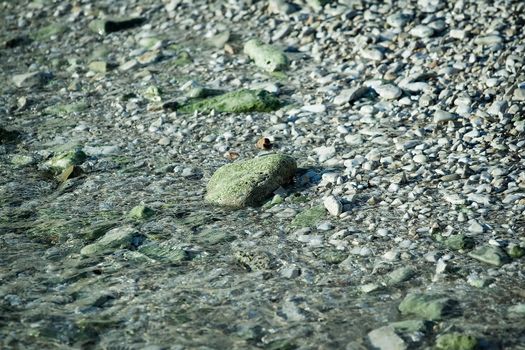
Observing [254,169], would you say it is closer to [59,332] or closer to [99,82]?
[59,332]

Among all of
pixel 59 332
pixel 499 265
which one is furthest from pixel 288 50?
pixel 59 332

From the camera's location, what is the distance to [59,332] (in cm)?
463

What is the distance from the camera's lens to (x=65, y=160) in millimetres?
7184

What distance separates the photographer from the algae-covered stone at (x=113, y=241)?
5.64 meters

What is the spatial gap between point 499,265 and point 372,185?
1434mm

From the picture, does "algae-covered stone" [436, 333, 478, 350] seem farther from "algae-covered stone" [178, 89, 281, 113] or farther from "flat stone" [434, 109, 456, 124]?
"algae-covered stone" [178, 89, 281, 113]

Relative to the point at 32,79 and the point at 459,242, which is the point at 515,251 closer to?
the point at 459,242

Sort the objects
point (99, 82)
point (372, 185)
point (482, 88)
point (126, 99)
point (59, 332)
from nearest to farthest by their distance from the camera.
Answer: point (59, 332) → point (372, 185) → point (482, 88) → point (126, 99) → point (99, 82)

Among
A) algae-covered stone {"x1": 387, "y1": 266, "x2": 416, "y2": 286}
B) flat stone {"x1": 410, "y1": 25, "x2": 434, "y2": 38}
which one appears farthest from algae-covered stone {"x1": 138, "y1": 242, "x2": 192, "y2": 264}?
flat stone {"x1": 410, "y1": 25, "x2": 434, "y2": 38}

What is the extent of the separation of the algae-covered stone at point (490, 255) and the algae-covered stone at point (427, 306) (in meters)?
0.54

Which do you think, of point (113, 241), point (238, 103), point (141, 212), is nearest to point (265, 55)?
point (238, 103)

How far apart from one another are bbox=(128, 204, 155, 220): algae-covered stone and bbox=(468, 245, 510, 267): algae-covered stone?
246 cm

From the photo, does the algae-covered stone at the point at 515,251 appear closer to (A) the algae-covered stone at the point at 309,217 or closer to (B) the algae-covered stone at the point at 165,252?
(A) the algae-covered stone at the point at 309,217

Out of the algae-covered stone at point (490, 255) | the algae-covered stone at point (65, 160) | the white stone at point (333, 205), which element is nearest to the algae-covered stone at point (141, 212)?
the algae-covered stone at point (65, 160)
